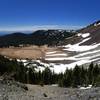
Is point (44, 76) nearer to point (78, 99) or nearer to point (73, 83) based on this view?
point (73, 83)

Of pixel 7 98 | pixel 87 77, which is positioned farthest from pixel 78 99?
pixel 87 77

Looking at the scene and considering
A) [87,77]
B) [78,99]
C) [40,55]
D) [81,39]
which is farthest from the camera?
[81,39]

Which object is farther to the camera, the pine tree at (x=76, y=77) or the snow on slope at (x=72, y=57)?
the snow on slope at (x=72, y=57)

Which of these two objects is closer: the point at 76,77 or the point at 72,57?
the point at 76,77

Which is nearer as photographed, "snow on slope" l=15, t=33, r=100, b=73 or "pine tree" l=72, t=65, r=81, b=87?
"pine tree" l=72, t=65, r=81, b=87

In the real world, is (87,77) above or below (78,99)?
below

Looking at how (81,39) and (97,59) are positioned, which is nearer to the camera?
(97,59)

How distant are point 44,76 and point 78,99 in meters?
59.6

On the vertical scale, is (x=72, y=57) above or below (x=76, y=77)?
below

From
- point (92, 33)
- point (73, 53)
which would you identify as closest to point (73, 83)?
point (73, 53)

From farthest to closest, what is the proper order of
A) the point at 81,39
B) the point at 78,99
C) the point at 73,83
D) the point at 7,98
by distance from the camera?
the point at 81,39 → the point at 73,83 → the point at 78,99 → the point at 7,98

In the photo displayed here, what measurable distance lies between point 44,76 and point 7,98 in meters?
61.7

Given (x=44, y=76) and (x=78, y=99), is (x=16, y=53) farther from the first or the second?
(x=78, y=99)

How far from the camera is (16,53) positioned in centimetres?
18125
